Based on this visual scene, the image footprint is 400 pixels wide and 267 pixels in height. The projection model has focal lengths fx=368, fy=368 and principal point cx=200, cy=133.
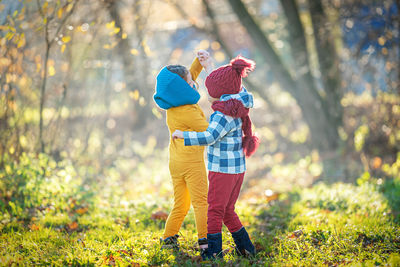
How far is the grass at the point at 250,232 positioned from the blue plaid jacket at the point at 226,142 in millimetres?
839

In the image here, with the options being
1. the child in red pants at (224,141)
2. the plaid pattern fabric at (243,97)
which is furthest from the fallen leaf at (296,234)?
the plaid pattern fabric at (243,97)

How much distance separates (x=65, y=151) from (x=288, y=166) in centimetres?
464

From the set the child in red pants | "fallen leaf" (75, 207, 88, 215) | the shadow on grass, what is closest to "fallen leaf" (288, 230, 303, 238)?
the shadow on grass

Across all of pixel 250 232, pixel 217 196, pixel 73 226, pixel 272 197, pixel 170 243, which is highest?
pixel 217 196

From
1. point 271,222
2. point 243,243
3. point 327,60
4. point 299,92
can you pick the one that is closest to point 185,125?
point 243,243

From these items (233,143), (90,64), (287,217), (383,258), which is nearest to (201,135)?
(233,143)

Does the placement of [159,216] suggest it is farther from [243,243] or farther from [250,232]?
[243,243]

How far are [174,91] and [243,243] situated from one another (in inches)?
59.6

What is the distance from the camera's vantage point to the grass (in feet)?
10.5

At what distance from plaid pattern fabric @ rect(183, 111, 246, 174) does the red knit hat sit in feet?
0.70

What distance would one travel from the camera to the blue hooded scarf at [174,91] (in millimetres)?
3197

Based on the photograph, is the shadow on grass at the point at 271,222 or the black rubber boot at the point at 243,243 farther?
the shadow on grass at the point at 271,222

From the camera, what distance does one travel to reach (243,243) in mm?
3367

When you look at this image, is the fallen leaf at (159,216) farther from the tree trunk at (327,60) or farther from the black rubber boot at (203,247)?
the tree trunk at (327,60)
